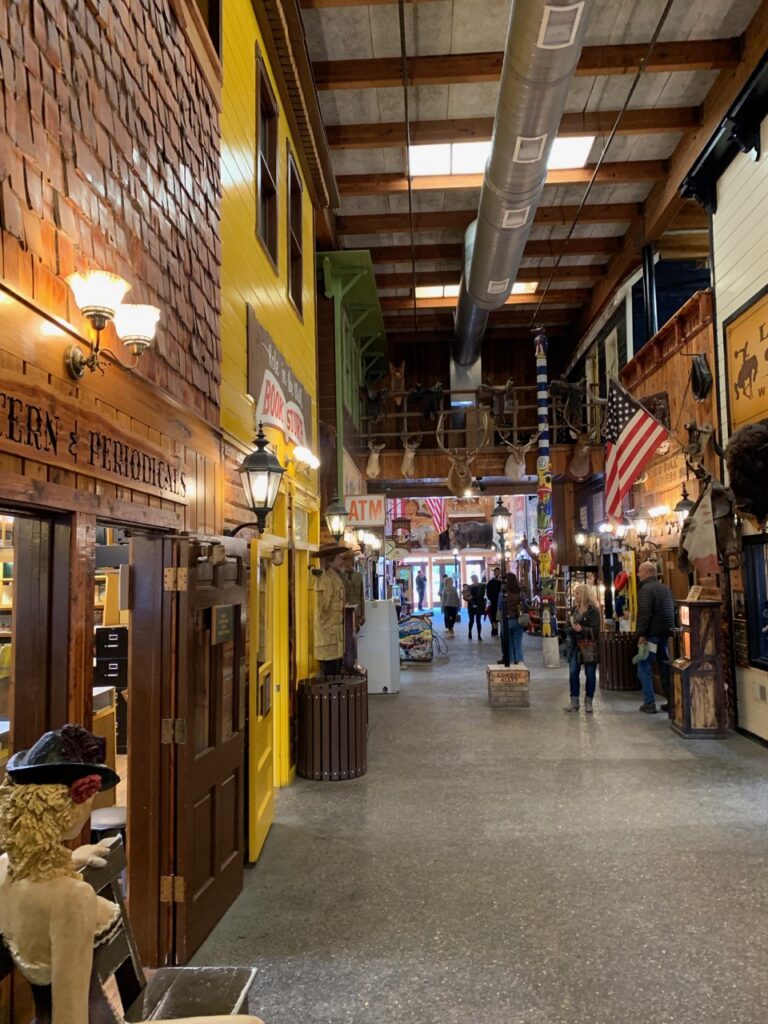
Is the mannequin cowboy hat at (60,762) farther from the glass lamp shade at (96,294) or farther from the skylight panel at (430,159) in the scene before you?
the skylight panel at (430,159)

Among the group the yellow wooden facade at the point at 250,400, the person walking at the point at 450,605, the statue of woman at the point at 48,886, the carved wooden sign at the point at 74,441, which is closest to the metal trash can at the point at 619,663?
the yellow wooden facade at the point at 250,400

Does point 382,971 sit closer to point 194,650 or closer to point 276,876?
point 276,876

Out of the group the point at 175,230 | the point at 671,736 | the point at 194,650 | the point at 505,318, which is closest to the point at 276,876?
the point at 194,650

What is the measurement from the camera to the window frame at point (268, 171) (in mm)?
6359

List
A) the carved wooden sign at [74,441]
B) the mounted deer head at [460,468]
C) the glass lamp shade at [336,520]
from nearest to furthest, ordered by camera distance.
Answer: the carved wooden sign at [74,441] → the glass lamp shade at [336,520] → the mounted deer head at [460,468]

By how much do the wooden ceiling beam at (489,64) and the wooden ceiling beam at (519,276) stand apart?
600cm

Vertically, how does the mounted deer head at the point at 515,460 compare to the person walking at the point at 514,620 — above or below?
above

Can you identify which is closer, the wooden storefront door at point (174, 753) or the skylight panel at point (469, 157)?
the wooden storefront door at point (174, 753)

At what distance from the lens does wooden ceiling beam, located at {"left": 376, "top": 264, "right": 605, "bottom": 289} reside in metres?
15.2

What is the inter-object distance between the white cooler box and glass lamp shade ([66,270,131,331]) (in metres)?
8.63

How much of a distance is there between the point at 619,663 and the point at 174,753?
8591mm

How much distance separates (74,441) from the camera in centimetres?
279

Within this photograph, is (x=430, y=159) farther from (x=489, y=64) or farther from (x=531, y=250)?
(x=531, y=250)

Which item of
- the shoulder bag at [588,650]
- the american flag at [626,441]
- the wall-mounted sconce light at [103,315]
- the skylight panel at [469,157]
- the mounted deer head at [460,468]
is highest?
the skylight panel at [469,157]
